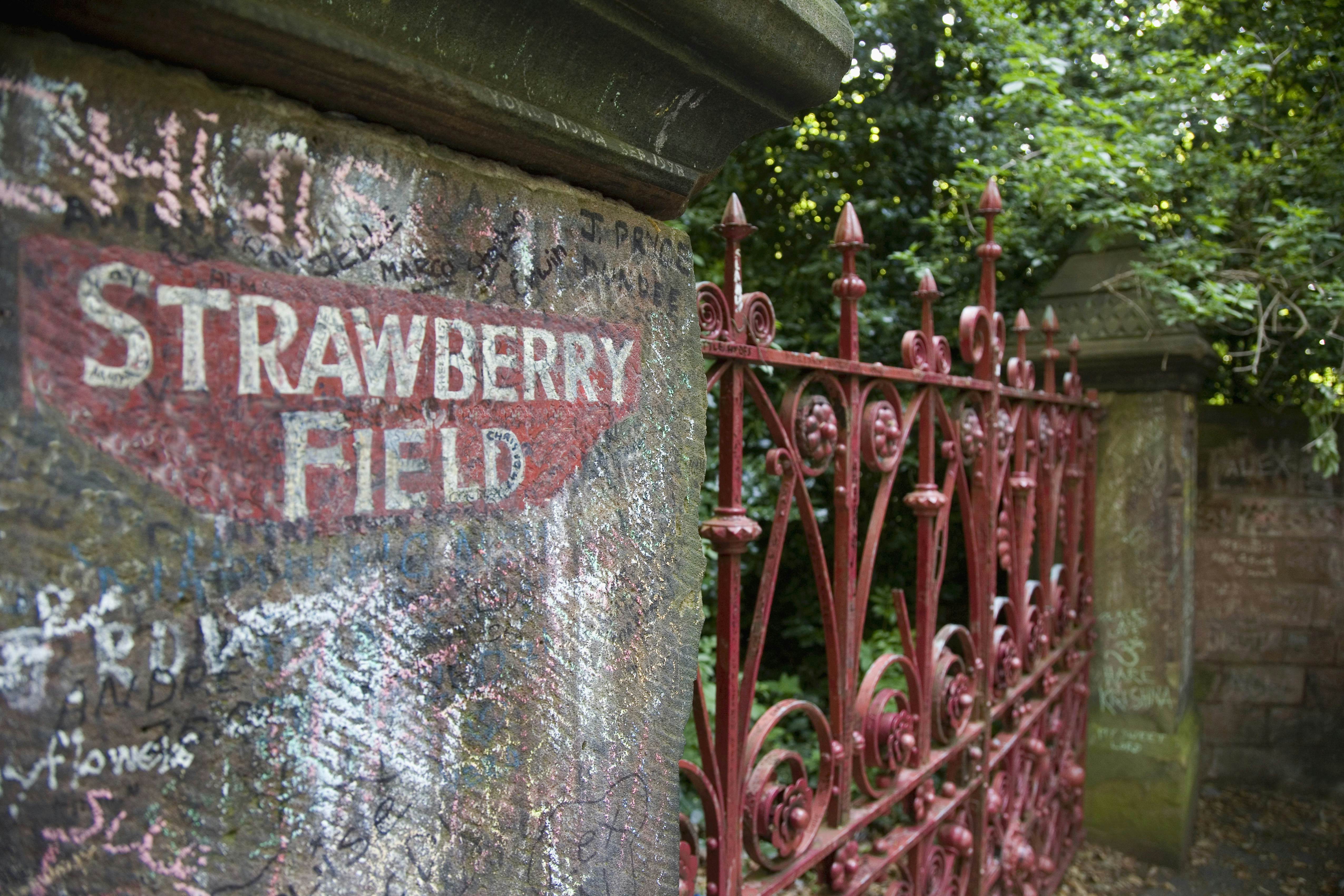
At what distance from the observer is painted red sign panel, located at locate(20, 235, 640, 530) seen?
647 millimetres

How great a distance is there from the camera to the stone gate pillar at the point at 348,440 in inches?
25.0

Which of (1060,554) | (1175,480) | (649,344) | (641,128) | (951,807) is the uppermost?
(641,128)


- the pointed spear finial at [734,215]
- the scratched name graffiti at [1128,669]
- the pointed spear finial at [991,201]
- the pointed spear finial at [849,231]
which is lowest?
the scratched name graffiti at [1128,669]

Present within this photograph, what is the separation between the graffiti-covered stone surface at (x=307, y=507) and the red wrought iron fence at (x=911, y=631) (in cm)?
34

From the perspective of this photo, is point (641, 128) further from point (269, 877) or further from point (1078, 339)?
point (1078, 339)

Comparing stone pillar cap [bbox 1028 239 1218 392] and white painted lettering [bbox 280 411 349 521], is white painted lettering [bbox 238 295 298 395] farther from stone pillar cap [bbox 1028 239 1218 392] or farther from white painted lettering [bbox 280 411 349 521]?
stone pillar cap [bbox 1028 239 1218 392]

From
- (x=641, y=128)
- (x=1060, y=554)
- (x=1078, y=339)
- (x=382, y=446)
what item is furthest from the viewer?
(x=1060, y=554)

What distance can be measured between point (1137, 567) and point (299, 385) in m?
4.00

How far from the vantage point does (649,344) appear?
43.0 inches

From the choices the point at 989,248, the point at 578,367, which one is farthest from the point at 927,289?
the point at 578,367

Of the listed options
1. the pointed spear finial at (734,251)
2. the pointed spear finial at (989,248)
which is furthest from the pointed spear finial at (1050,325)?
the pointed spear finial at (734,251)

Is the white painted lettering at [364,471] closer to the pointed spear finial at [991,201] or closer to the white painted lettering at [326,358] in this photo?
the white painted lettering at [326,358]

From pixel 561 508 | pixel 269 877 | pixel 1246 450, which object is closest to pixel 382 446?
pixel 561 508

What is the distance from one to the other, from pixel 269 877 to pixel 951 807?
2047 millimetres
